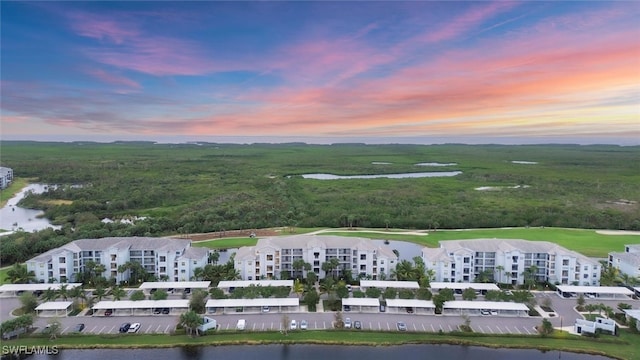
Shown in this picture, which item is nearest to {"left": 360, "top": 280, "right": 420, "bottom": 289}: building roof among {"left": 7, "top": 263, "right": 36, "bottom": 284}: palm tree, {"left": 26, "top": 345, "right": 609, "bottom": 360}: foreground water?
{"left": 26, "top": 345, "right": 609, "bottom": 360}: foreground water

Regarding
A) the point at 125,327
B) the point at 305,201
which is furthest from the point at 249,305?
the point at 305,201

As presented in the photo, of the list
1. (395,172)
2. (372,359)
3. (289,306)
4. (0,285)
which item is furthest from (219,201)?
(395,172)

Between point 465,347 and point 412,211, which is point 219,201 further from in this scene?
point 465,347

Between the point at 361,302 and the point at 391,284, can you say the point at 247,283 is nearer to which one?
the point at 361,302

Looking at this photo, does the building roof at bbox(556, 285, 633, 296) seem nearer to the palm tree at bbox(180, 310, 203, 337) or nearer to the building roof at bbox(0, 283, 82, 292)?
the palm tree at bbox(180, 310, 203, 337)

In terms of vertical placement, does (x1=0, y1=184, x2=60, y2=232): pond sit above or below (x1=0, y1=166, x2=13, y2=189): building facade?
below
